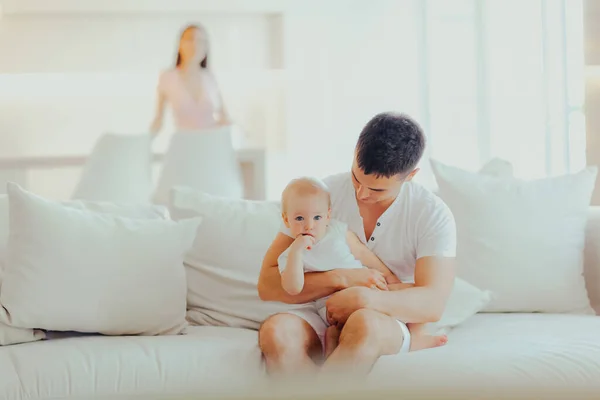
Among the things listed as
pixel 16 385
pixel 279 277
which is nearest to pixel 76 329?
pixel 16 385

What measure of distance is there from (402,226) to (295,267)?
0.24m

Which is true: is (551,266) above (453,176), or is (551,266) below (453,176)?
below

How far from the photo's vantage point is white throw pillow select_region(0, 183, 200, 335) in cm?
177

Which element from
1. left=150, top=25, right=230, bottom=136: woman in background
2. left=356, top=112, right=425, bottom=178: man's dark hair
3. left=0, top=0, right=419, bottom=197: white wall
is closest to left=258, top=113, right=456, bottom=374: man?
left=356, top=112, right=425, bottom=178: man's dark hair

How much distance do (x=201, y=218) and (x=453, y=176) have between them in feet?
2.34

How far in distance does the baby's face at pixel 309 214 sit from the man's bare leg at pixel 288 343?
0.57ft

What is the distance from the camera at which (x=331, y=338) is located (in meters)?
1.47

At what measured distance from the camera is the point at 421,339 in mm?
1577

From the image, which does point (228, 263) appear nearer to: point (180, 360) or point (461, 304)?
point (180, 360)

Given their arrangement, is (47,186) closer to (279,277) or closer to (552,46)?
(552,46)

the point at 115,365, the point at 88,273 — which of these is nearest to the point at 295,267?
the point at 115,365

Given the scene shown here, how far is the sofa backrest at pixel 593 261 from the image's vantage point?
2.19 meters

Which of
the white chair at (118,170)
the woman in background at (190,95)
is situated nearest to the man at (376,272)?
the white chair at (118,170)

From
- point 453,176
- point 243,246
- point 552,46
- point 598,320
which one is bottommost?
point 598,320
